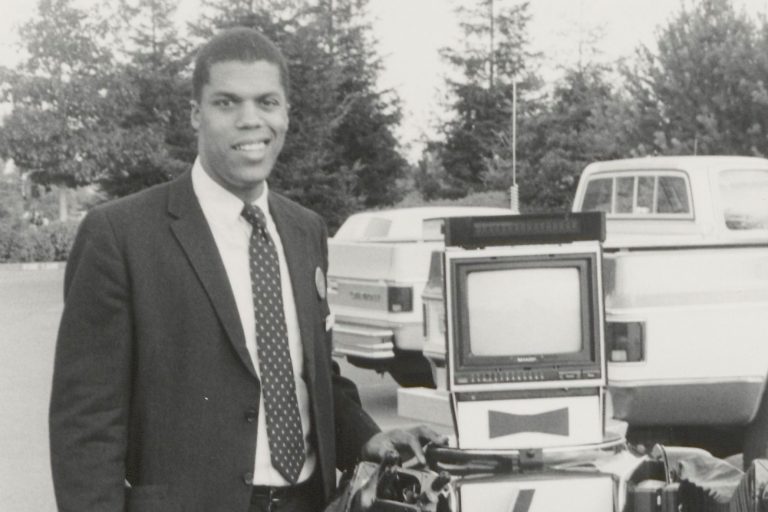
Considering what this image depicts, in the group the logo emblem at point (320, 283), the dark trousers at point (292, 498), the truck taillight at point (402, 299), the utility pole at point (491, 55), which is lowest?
the truck taillight at point (402, 299)

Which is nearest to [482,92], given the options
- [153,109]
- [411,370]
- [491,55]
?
[491,55]

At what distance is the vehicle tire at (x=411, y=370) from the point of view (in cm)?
1035

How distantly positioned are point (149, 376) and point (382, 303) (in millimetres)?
7341

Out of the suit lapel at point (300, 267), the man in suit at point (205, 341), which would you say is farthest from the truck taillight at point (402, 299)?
the man in suit at point (205, 341)

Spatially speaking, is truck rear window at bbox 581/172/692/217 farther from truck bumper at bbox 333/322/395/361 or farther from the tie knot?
the tie knot

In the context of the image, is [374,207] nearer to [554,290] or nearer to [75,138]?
[75,138]

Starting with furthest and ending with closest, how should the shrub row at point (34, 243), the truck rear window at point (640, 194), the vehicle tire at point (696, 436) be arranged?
1. the shrub row at point (34, 243)
2. the truck rear window at point (640, 194)
3. the vehicle tire at point (696, 436)

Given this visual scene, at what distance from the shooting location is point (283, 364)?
9.40ft

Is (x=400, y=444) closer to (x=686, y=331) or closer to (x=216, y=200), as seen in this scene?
(x=216, y=200)

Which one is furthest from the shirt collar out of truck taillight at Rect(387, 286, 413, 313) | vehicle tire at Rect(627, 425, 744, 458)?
truck taillight at Rect(387, 286, 413, 313)

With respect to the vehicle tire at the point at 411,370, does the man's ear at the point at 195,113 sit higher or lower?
higher

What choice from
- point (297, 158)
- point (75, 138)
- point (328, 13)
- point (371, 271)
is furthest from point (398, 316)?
point (328, 13)

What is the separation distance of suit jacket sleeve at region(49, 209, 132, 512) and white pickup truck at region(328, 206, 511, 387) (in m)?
6.71

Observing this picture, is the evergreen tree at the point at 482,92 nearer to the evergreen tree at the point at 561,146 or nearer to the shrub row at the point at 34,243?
the evergreen tree at the point at 561,146
